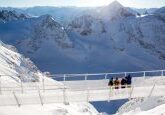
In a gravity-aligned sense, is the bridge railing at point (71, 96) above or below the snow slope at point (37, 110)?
above

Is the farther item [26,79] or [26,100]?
[26,79]

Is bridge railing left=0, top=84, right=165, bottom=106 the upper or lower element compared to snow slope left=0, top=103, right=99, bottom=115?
upper

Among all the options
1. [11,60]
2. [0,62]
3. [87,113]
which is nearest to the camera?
[87,113]

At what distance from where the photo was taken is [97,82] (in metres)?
42.5

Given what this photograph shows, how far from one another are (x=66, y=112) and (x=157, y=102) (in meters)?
11.3

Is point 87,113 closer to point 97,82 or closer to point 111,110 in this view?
point 97,82

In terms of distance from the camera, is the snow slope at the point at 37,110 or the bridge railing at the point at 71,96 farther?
the snow slope at the point at 37,110

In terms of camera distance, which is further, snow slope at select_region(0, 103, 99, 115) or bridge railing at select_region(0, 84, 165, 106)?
snow slope at select_region(0, 103, 99, 115)

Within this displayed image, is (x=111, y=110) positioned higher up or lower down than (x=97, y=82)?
lower down

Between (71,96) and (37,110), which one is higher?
(71,96)

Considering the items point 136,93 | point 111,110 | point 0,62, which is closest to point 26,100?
point 136,93

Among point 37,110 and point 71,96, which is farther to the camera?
point 37,110

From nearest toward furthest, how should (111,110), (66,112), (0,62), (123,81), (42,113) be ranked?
(123,81)
(42,113)
(66,112)
(0,62)
(111,110)

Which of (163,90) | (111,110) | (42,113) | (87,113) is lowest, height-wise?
(111,110)
